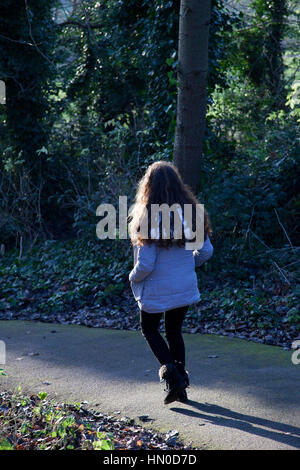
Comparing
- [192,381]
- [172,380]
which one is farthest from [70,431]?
[192,381]

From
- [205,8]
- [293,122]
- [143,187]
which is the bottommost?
[143,187]

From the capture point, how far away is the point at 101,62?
14117 millimetres

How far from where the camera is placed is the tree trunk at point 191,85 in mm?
8203

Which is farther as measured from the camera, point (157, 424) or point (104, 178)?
point (104, 178)

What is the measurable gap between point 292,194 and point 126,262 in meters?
2.86

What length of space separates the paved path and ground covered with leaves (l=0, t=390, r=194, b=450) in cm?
16

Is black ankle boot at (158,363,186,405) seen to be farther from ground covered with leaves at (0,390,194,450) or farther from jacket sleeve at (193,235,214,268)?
jacket sleeve at (193,235,214,268)

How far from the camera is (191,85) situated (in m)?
8.43

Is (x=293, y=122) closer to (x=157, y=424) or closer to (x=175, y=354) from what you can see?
(x=175, y=354)

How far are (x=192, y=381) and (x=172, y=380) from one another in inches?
32.1

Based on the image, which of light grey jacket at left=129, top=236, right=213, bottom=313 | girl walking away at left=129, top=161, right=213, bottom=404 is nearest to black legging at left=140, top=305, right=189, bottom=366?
girl walking away at left=129, top=161, right=213, bottom=404

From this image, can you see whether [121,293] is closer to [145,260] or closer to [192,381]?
[192,381]

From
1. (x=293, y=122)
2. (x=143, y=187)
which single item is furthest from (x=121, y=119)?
(x=143, y=187)

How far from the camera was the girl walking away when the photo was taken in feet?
15.5
